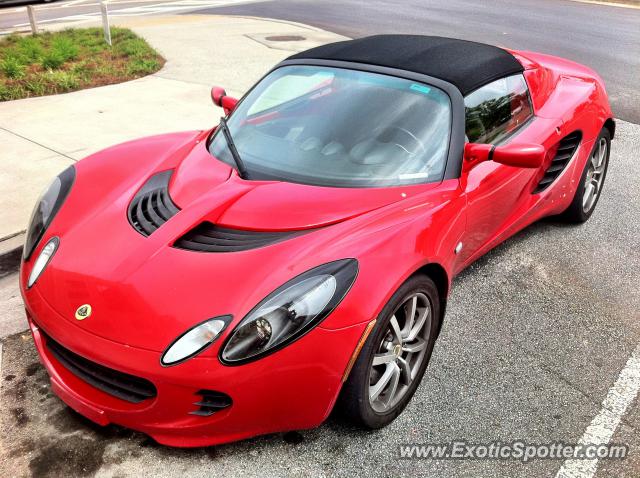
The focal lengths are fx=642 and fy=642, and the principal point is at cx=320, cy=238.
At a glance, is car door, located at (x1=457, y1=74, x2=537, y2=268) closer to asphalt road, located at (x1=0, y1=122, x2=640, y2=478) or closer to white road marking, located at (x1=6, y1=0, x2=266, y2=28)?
asphalt road, located at (x1=0, y1=122, x2=640, y2=478)

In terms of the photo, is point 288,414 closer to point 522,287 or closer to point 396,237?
point 396,237

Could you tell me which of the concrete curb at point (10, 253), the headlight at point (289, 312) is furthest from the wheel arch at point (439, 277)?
the concrete curb at point (10, 253)

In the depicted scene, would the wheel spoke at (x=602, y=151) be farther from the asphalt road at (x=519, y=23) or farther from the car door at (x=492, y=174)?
the asphalt road at (x=519, y=23)

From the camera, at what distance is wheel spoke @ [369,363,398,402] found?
8.61ft

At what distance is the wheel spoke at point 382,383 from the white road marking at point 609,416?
0.76 m

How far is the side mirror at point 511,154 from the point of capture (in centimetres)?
303

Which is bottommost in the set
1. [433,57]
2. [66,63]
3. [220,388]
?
[66,63]

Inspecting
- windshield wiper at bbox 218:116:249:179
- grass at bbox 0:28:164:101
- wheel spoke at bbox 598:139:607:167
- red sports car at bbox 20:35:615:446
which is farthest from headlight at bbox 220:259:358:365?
grass at bbox 0:28:164:101

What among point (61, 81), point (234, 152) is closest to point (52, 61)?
point (61, 81)

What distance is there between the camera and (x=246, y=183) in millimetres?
2988

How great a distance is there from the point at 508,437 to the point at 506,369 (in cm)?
51

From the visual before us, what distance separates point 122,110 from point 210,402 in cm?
546

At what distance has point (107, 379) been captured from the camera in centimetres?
240

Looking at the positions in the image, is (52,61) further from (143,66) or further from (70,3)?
(70,3)
